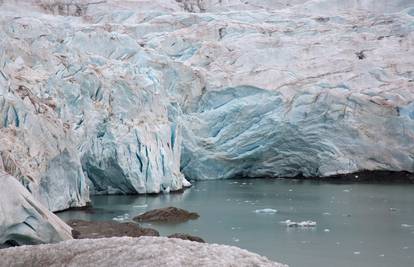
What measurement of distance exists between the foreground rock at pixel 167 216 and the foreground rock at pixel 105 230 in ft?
3.68

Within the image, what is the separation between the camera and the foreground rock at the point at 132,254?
3590 mm

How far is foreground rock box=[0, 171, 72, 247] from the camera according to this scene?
282 inches

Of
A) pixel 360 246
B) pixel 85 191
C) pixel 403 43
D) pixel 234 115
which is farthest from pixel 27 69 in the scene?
pixel 403 43

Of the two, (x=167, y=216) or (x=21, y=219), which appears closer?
(x=21, y=219)

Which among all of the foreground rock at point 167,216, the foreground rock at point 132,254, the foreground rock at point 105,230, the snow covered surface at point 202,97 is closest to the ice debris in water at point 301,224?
the foreground rock at point 167,216

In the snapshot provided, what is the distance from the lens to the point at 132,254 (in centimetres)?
376

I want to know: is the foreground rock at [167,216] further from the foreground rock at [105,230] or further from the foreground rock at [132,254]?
the foreground rock at [132,254]

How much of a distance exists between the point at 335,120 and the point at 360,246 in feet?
28.4

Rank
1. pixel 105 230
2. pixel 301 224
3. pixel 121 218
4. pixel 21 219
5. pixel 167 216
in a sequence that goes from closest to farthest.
Result: pixel 21 219
pixel 105 230
pixel 301 224
pixel 121 218
pixel 167 216

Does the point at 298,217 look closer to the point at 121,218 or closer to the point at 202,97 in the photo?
the point at 121,218

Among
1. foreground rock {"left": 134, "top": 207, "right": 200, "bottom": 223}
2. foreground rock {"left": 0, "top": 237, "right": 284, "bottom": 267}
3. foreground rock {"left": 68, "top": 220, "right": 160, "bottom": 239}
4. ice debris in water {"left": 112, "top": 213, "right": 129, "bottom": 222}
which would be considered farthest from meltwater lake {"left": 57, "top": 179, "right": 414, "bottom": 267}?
foreground rock {"left": 0, "top": 237, "right": 284, "bottom": 267}

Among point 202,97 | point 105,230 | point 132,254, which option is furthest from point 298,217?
point 132,254

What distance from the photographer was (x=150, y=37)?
22438 mm

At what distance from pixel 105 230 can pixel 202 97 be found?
9.49 meters
